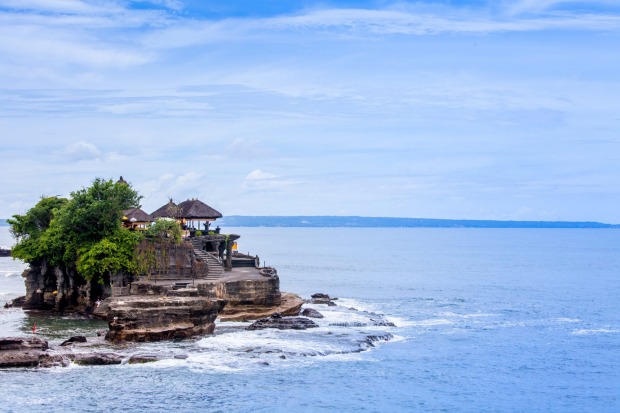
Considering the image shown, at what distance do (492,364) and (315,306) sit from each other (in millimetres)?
31080

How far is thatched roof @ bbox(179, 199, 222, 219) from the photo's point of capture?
270 feet

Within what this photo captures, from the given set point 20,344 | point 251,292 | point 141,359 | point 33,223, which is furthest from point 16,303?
point 141,359

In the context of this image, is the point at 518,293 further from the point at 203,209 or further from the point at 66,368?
the point at 66,368

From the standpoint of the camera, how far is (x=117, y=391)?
4441 cm

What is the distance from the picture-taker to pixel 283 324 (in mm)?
64812

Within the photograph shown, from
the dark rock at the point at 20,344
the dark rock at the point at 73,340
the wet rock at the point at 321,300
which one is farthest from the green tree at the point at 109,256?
the wet rock at the point at 321,300

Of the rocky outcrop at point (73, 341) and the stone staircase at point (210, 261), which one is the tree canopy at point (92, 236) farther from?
the rocky outcrop at point (73, 341)

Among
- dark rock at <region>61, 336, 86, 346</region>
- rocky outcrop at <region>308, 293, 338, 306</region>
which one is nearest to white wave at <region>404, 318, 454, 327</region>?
rocky outcrop at <region>308, 293, 338, 306</region>

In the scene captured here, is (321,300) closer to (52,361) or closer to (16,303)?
(16,303)

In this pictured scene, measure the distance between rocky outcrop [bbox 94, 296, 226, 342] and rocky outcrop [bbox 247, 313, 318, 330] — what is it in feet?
15.1

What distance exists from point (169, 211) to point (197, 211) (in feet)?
9.92

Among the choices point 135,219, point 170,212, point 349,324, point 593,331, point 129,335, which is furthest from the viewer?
point 170,212

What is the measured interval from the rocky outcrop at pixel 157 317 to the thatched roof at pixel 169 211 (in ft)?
71.2

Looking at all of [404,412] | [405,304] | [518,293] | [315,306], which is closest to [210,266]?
[315,306]
